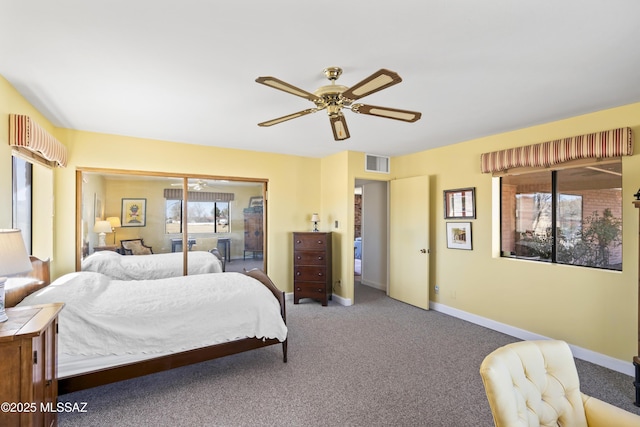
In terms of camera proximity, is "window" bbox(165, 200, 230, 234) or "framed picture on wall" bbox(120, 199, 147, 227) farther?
"window" bbox(165, 200, 230, 234)

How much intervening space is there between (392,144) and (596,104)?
220 cm

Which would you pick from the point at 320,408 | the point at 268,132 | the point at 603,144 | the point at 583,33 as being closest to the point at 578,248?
the point at 603,144

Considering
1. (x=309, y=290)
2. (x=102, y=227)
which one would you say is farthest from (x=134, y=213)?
(x=309, y=290)

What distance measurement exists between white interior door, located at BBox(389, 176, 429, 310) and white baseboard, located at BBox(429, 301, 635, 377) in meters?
0.36

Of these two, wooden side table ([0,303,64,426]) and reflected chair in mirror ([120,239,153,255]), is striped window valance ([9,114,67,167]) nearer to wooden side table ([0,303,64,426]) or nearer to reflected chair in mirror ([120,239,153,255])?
reflected chair in mirror ([120,239,153,255])

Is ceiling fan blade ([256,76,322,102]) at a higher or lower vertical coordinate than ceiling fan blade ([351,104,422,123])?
higher

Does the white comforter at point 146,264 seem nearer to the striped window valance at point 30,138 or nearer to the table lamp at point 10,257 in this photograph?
the striped window valance at point 30,138

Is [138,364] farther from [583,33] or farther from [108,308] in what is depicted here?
[583,33]

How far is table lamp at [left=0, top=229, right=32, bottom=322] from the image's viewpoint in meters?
1.66

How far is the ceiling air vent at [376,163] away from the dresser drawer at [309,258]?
1604mm

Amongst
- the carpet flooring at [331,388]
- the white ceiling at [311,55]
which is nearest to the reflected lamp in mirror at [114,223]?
the white ceiling at [311,55]

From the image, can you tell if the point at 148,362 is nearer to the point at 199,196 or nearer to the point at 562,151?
the point at 199,196

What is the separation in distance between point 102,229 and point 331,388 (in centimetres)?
348

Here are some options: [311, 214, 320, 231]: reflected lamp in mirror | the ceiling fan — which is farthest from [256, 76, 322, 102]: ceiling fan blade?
[311, 214, 320, 231]: reflected lamp in mirror
